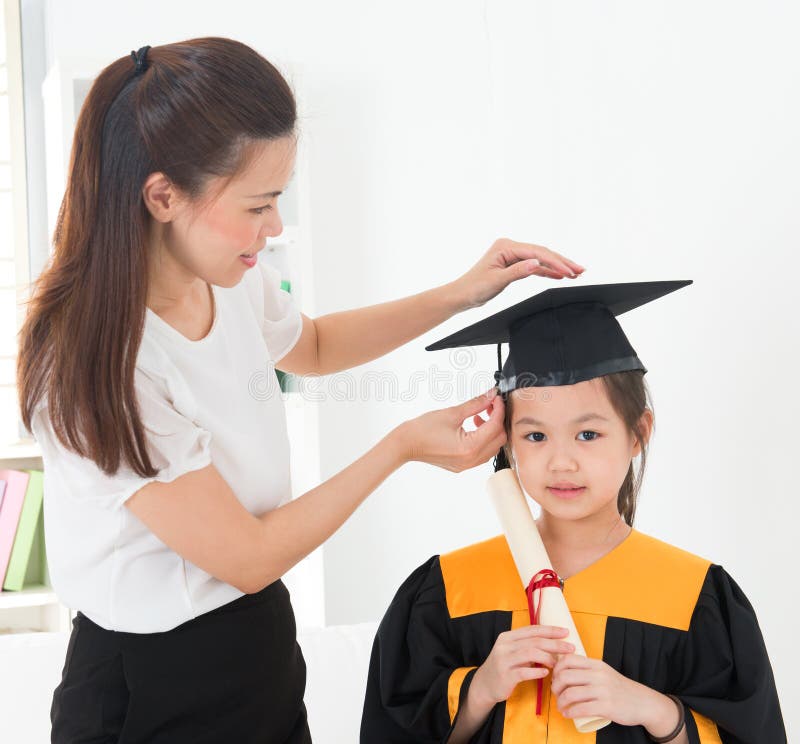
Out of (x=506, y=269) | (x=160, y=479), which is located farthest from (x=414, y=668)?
(x=506, y=269)

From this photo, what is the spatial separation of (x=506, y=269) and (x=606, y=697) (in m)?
0.63

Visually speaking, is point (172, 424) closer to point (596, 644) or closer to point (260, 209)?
point (260, 209)

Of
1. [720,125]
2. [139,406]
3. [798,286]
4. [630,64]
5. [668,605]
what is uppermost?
[630,64]

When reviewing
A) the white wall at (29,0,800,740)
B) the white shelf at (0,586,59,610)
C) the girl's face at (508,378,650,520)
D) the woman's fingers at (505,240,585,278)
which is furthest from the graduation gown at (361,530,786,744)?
the white shelf at (0,586,59,610)

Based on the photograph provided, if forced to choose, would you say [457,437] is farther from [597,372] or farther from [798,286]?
[798,286]

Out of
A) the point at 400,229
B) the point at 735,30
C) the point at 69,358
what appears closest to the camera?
the point at 69,358

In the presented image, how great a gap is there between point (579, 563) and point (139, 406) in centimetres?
61

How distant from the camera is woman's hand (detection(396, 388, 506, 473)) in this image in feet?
4.17

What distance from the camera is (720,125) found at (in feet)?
4.74

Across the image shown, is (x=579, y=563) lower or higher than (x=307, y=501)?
lower

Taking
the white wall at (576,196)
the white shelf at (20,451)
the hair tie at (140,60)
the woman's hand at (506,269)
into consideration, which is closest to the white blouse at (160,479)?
the hair tie at (140,60)

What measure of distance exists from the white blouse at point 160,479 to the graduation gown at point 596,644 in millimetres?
261

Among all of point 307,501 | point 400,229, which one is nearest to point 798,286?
point 307,501

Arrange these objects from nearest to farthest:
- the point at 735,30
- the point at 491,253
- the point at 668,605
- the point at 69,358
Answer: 1. the point at 69,358
2. the point at 668,605
3. the point at 735,30
4. the point at 491,253
